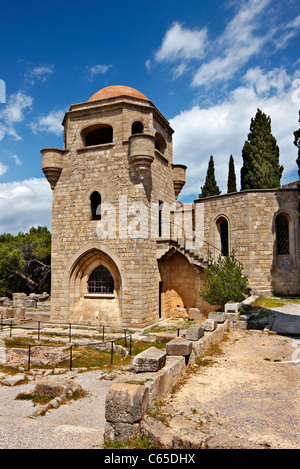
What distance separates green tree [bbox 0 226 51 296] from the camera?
95.5 ft

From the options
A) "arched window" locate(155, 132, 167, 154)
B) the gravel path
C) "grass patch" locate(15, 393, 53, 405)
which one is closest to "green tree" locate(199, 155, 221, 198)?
"arched window" locate(155, 132, 167, 154)

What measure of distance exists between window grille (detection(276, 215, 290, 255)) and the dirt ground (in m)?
10.6

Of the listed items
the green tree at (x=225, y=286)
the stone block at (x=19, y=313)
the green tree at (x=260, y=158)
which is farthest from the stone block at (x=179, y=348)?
the green tree at (x=260, y=158)

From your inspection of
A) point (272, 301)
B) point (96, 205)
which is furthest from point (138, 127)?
point (272, 301)

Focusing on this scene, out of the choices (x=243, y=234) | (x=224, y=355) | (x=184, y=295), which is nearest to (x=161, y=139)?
(x=243, y=234)

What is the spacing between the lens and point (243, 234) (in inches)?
763

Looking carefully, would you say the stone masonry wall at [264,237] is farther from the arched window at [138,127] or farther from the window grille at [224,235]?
the arched window at [138,127]

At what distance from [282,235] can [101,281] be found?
10702mm

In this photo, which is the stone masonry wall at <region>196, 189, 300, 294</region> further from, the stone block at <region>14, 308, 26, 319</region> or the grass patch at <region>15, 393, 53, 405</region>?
the grass patch at <region>15, 393, 53, 405</region>

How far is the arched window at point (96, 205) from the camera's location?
17.9 m

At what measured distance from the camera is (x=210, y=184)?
32969mm

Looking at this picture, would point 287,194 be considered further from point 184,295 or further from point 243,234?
point 184,295

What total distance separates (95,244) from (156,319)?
492 cm
